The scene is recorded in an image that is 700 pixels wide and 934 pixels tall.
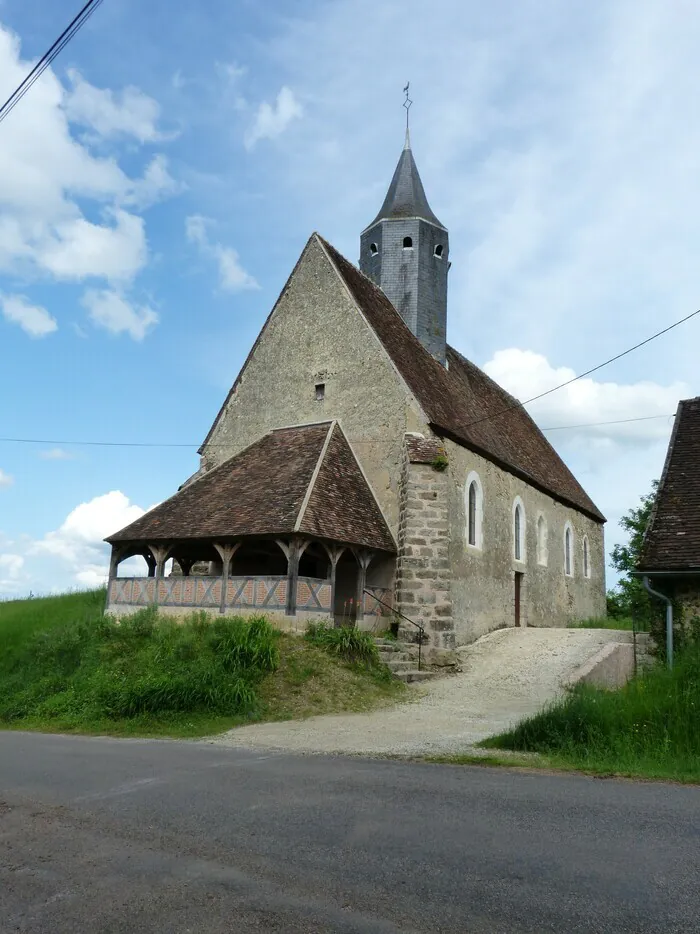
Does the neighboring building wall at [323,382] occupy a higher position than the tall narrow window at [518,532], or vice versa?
the neighboring building wall at [323,382]

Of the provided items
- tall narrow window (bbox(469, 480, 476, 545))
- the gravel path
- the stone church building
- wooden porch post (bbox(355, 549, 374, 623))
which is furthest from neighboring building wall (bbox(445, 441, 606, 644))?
wooden porch post (bbox(355, 549, 374, 623))

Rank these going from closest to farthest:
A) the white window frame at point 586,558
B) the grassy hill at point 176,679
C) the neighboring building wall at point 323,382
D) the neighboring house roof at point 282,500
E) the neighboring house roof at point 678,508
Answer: the grassy hill at point 176,679 → the neighboring house roof at point 678,508 → the neighboring house roof at point 282,500 → the neighboring building wall at point 323,382 → the white window frame at point 586,558

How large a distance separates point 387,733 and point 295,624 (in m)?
4.83

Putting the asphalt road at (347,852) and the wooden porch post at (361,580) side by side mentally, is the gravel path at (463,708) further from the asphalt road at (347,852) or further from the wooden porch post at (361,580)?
the wooden porch post at (361,580)

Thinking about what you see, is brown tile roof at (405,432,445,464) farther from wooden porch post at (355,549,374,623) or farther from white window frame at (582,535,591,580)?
white window frame at (582,535,591,580)

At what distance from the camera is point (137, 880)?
457cm

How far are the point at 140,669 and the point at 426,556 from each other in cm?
669

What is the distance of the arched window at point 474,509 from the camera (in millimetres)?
19547

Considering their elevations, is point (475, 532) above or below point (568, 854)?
above

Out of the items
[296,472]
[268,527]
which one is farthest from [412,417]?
[268,527]

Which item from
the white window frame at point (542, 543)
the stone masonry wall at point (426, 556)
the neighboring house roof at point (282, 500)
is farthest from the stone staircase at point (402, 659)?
the white window frame at point (542, 543)

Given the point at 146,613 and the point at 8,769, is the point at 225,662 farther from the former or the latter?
the point at 8,769

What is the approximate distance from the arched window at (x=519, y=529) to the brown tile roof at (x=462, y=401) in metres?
0.89

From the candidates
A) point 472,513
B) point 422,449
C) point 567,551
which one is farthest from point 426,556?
point 567,551
